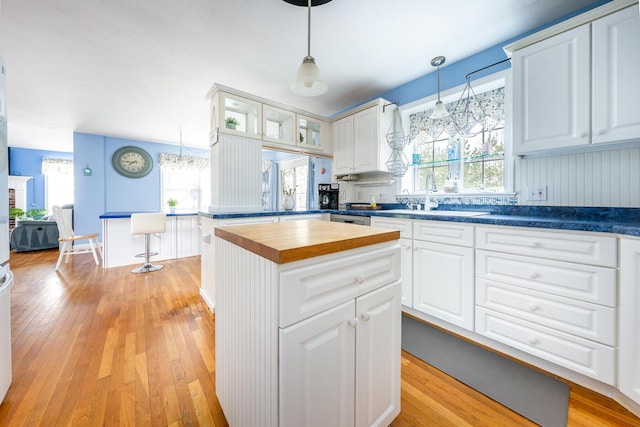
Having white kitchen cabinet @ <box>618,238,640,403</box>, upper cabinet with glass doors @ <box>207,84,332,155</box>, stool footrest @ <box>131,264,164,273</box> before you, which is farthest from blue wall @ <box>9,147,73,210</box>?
white kitchen cabinet @ <box>618,238,640,403</box>

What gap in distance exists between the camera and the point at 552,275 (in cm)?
145

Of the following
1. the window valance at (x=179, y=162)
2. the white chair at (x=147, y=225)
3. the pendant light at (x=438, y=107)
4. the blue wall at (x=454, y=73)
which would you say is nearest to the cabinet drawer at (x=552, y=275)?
the pendant light at (x=438, y=107)

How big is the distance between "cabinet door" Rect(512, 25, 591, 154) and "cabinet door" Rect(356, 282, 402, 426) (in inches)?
63.8

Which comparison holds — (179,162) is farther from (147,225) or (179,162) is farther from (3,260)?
(3,260)

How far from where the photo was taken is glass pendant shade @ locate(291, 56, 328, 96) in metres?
1.51

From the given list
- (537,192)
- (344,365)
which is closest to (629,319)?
(537,192)

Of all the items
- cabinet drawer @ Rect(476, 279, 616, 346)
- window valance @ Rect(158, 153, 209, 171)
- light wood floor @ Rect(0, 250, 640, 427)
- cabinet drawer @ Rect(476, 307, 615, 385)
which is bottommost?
light wood floor @ Rect(0, 250, 640, 427)

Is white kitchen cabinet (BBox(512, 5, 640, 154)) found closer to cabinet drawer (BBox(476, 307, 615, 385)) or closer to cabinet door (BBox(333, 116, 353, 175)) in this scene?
cabinet drawer (BBox(476, 307, 615, 385))

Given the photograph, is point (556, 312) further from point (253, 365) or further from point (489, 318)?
point (253, 365)

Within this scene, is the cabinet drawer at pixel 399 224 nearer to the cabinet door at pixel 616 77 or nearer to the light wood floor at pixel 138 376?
the light wood floor at pixel 138 376

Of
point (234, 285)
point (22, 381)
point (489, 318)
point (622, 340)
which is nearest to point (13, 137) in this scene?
point (22, 381)

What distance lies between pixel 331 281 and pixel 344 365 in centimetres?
31

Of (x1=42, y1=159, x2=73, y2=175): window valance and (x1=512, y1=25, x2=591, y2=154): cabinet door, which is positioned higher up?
(x1=42, y1=159, x2=73, y2=175): window valance

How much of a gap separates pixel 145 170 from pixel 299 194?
152 inches
